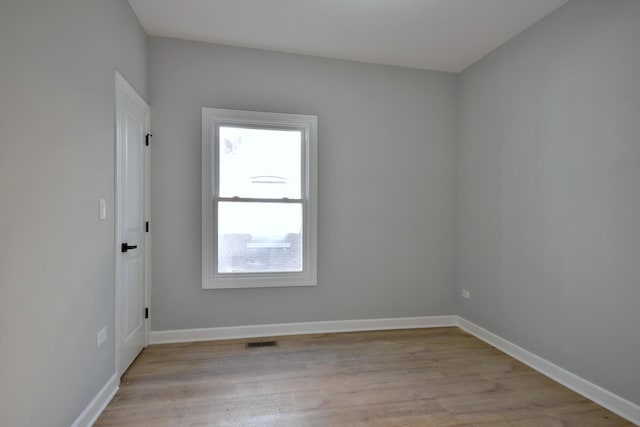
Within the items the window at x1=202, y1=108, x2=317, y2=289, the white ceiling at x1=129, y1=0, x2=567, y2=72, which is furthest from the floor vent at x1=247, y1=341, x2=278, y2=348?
the white ceiling at x1=129, y1=0, x2=567, y2=72

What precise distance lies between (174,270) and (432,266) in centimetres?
288

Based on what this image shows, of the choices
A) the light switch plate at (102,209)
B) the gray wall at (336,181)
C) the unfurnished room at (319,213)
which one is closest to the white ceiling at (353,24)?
the unfurnished room at (319,213)

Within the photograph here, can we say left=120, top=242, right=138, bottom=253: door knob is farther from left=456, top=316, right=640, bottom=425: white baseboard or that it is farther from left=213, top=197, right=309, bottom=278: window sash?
left=456, top=316, right=640, bottom=425: white baseboard

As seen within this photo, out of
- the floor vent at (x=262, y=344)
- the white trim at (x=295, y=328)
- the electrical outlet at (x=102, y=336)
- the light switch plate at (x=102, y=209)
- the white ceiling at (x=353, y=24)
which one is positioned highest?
the white ceiling at (x=353, y=24)

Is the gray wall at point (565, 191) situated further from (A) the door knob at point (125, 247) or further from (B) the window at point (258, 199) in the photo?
(A) the door knob at point (125, 247)

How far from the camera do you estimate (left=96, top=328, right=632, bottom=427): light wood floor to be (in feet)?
6.63

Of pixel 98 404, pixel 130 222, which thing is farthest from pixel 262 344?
pixel 130 222

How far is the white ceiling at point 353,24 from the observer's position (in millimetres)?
2574

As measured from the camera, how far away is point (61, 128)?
165 cm

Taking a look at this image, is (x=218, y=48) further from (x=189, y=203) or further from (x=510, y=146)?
(x=510, y=146)

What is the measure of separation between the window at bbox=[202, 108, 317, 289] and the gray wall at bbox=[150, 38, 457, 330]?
112mm

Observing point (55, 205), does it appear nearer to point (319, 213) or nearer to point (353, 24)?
point (319, 213)

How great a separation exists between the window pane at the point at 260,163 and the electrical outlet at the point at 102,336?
1.57 metres

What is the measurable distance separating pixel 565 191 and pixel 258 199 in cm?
276
